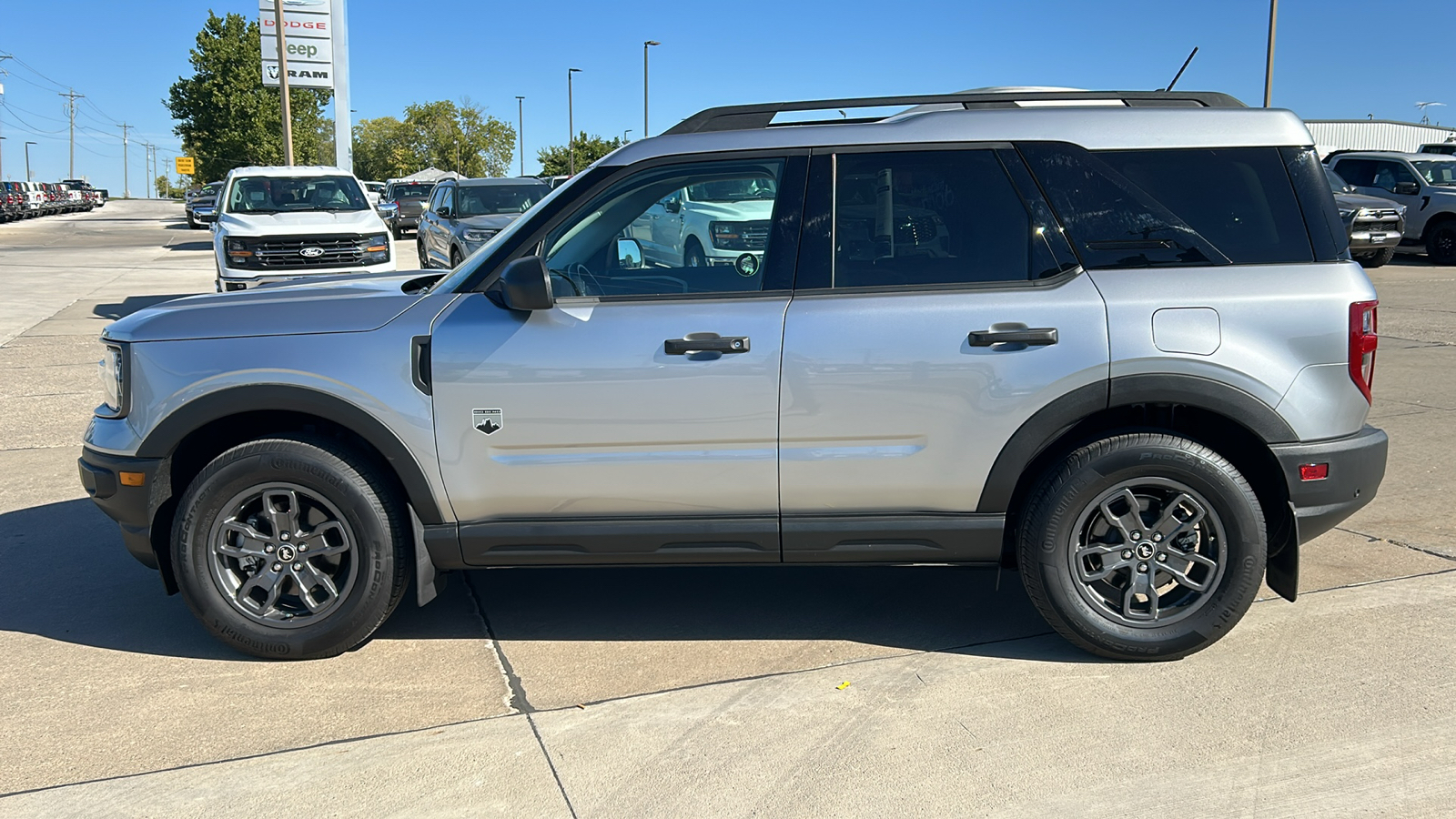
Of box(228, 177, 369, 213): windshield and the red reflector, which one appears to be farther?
box(228, 177, 369, 213): windshield

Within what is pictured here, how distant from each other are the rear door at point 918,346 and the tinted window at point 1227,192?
384 mm

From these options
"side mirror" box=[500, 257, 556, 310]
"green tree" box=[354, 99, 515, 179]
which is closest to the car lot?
"side mirror" box=[500, 257, 556, 310]

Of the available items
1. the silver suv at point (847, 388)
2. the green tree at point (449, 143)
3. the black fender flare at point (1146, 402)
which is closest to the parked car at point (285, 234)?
the silver suv at point (847, 388)

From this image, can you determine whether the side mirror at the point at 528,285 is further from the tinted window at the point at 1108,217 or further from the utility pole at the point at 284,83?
the utility pole at the point at 284,83

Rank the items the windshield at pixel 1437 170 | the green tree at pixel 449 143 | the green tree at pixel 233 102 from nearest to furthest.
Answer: the windshield at pixel 1437 170
the green tree at pixel 233 102
the green tree at pixel 449 143

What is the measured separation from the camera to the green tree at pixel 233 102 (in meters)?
68.3

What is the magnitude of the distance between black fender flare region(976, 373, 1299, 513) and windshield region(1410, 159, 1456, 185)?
67.7ft

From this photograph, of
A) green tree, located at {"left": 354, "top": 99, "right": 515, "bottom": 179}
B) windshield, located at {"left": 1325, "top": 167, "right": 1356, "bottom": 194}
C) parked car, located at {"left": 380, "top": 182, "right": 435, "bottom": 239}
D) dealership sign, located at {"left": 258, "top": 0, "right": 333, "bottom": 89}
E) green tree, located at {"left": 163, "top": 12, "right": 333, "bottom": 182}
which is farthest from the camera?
green tree, located at {"left": 354, "top": 99, "right": 515, "bottom": 179}

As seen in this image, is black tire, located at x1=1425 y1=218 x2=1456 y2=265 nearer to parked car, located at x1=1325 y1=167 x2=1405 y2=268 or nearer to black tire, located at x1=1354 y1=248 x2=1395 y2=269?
black tire, located at x1=1354 y1=248 x2=1395 y2=269

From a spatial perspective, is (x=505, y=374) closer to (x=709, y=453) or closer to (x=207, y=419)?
(x=709, y=453)

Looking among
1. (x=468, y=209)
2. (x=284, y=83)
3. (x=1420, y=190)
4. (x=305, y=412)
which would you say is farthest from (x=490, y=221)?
(x=284, y=83)

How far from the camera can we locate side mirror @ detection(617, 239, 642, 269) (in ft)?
13.4

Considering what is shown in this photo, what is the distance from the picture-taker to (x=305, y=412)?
4.02 metres

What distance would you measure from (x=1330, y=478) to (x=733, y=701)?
2.12 m
